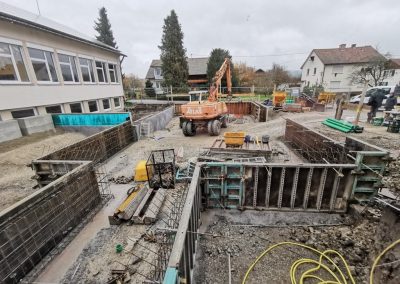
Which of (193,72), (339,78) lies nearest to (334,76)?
(339,78)

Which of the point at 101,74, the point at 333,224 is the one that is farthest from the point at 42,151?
the point at 333,224

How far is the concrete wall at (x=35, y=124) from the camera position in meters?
9.36

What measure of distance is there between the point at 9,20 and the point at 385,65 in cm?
3615

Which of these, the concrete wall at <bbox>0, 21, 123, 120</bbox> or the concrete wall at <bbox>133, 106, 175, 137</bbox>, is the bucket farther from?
the concrete wall at <bbox>0, 21, 123, 120</bbox>

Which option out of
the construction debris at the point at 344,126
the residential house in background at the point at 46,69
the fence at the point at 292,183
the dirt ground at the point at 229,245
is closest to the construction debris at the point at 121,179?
the dirt ground at the point at 229,245

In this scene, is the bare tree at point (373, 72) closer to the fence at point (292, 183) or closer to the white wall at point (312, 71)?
the white wall at point (312, 71)

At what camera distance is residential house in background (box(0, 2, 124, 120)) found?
9258mm

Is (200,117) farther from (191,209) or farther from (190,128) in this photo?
(191,209)

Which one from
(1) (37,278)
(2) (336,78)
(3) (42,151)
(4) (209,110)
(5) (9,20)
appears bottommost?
(1) (37,278)

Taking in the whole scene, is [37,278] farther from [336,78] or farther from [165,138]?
[336,78]

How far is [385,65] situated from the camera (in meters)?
24.7

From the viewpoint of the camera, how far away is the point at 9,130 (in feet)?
28.9

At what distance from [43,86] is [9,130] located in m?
3.34

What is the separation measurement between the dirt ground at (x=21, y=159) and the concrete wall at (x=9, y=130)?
0.24m
